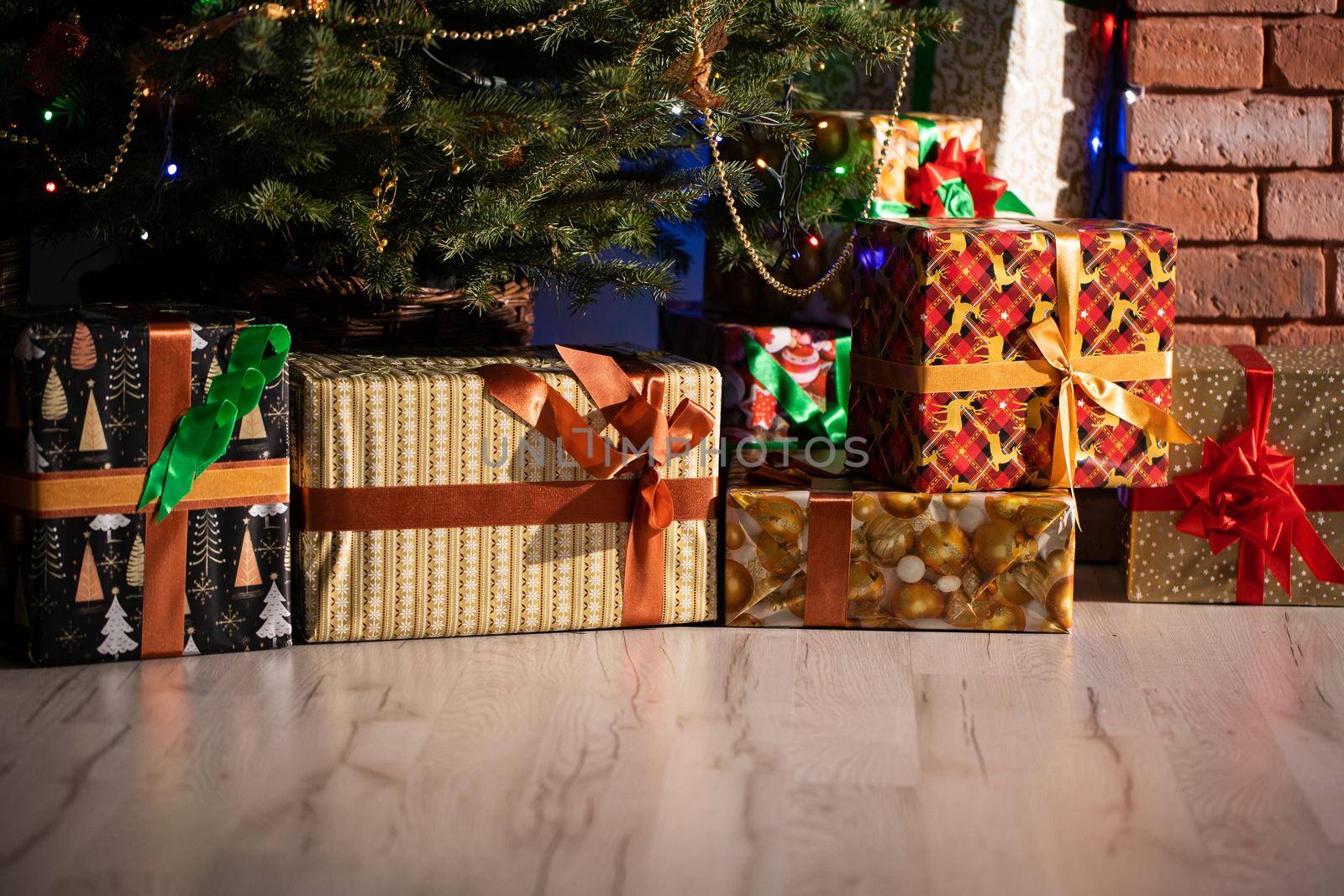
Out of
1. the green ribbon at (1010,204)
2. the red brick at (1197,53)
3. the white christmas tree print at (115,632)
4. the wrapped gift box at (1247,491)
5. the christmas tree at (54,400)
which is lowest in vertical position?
the white christmas tree print at (115,632)

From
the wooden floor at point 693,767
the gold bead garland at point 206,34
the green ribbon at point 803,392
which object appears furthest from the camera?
the green ribbon at point 803,392

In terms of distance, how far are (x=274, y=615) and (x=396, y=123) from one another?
51 cm

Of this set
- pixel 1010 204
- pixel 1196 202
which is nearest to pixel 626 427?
pixel 1010 204

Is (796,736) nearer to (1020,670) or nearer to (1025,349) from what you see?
(1020,670)

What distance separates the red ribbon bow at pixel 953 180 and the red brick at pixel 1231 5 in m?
0.29

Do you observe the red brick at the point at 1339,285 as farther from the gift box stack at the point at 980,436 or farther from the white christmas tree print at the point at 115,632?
the white christmas tree print at the point at 115,632

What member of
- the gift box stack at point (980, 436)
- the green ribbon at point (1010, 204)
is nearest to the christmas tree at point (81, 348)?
the gift box stack at point (980, 436)

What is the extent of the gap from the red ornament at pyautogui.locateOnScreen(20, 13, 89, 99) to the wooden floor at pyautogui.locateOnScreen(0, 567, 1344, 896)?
593mm

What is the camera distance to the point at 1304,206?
1790 millimetres

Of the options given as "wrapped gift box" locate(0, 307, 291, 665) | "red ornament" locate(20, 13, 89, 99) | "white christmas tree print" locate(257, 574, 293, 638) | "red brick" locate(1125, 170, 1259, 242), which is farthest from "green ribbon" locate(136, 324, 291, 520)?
"red brick" locate(1125, 170, 1259, 242)

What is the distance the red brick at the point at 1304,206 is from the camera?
5.86 ft

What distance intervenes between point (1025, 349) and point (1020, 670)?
13.4 inches

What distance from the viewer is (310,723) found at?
1.21 metres

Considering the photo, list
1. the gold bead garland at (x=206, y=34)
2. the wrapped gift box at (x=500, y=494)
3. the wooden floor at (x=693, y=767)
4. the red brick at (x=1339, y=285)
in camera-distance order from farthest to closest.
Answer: the red brick at (x=1339, y=285) < the wrapped gift box at (x=500, y=494) < the gold bead garland at (x=206, y=34) < the wooden floor at (x=693, y=767)
